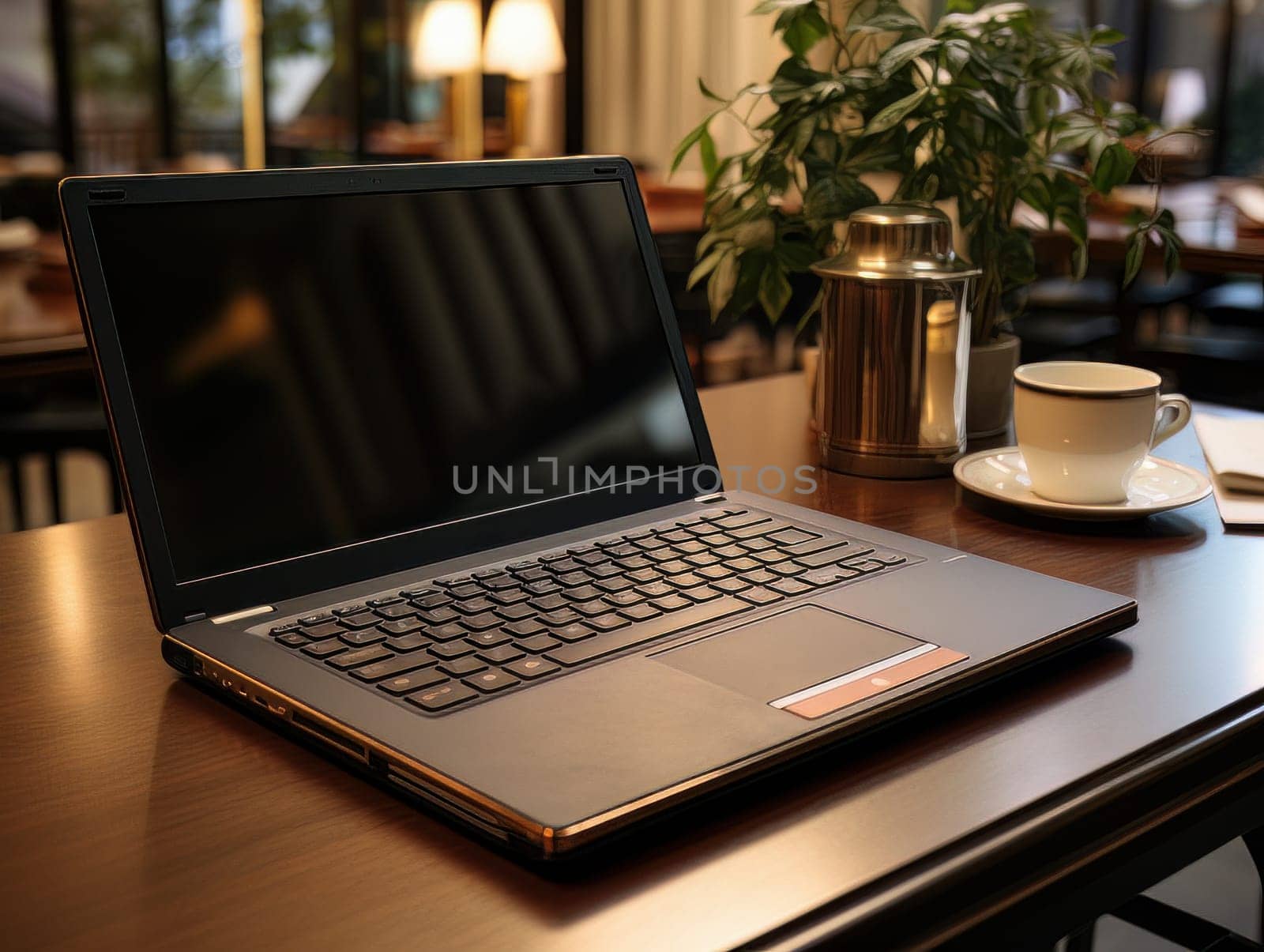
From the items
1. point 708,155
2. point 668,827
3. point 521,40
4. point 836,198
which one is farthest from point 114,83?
point 668,827

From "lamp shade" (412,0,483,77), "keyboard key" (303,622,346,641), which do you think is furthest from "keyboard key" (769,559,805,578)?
"lamp shade" (412,0,483,77)

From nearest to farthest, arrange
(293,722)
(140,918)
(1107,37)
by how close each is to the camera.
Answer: (140,918) → (293,722) → (1107,37)

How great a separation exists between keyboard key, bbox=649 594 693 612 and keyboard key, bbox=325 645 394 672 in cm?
13

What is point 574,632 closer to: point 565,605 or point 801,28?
point 565,605

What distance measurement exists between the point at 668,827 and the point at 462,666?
0.12 meters

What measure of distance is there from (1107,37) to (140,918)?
0.95 m

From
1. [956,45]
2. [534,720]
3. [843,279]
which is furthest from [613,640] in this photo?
[956,45]

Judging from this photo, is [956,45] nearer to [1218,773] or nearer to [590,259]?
[590,259]

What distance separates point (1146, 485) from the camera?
0.89m

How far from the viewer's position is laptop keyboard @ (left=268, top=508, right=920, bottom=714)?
546 millimetres

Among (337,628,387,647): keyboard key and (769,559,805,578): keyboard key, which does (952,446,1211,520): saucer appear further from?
(337,628,387,647): keyboard key

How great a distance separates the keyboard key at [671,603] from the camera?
62cm

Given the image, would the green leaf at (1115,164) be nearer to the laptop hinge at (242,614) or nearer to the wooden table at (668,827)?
the wooden table at (668,827)

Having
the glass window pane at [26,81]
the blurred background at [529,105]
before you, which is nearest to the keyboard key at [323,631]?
the blurred background at [529,105]
